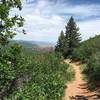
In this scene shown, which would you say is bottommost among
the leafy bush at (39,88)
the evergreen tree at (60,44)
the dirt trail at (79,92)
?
the dirt trail at (79,92)

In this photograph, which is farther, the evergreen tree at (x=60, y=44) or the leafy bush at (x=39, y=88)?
the evergreen tree at (x=60, y=44)

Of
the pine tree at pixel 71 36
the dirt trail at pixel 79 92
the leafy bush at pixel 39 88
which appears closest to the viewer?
the leafy bush at pixel 39 88

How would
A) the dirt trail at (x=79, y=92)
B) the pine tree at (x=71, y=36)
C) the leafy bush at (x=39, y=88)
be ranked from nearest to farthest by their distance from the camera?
1. the leafy bush at (x=39, y=88)
2. the dirt trail at (x=79, y=92)
3. the pine tree at (x=71, y=36)

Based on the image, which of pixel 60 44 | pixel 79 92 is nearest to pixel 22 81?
pixel 79 92

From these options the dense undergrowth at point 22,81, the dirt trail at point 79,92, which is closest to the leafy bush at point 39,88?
the dense undergrowth at point 22,81

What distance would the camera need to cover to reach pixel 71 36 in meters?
70.7

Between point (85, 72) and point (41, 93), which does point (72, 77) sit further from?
point (41, 93)

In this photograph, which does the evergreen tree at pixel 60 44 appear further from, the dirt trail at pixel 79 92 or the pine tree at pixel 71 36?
the dirt trail at pixel 79 92

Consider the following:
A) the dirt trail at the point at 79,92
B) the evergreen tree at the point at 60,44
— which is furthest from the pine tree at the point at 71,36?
the dirt trail at the point at 79,92

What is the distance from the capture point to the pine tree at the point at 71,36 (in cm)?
6728

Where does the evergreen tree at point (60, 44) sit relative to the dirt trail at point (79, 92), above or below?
above

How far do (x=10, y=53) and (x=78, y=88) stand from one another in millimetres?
8455

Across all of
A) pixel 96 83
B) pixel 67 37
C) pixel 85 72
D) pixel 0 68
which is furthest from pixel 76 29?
pixel 0 68

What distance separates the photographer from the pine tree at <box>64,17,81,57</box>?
67275mm
